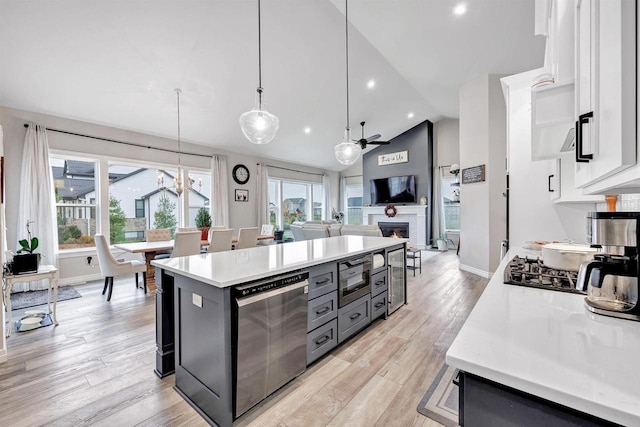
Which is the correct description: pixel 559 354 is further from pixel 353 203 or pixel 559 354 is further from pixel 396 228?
pixel 353 203

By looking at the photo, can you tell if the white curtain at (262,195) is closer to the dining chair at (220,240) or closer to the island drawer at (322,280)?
the dining chair at (220,240)

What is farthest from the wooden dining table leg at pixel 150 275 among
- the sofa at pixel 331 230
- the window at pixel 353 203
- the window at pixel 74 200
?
the window at pixel 353 203

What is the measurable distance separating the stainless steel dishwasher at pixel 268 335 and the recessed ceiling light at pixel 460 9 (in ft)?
11.9

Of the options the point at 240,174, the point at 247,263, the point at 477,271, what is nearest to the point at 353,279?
the point at 247,263

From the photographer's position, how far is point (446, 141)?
7980mm

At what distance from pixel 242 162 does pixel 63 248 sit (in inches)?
153

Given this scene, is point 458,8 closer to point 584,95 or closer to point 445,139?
point 584,95

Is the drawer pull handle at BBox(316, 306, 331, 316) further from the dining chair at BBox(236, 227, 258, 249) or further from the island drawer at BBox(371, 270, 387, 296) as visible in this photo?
the dining chair at BBox(236, 227, 258, 249)

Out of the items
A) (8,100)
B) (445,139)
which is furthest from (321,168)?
(8,100)

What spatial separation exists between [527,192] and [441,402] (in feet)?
6.80

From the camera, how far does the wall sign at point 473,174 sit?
4.79 meters

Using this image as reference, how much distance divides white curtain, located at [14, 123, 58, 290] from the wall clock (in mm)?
3332

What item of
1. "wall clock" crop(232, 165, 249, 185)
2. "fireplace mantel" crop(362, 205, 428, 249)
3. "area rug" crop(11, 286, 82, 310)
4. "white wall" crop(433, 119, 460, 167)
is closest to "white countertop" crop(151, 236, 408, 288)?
"area rug" crop(11, 286, 82, 310)

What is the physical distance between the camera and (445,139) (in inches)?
315
